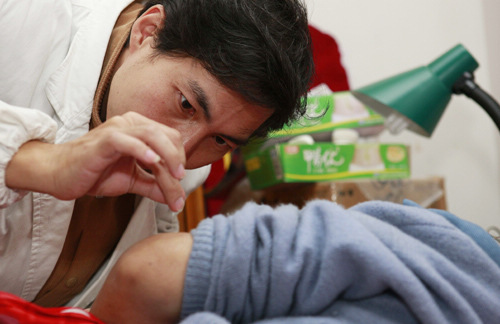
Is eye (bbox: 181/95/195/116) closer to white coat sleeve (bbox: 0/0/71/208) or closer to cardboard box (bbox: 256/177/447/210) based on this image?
white coat sleeve (bbox: 0/0/71/208)

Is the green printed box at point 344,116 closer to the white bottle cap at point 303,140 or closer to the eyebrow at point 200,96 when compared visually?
the white bottle cap at point 303,140

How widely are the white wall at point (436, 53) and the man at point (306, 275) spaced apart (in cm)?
144

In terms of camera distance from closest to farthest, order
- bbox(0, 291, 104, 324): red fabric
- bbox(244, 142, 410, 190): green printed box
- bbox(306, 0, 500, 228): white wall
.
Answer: bbox(0, 291, 104, 324): red fabric, bbox(244, 142, 410, 190): green printed box, bbox(306, 0, 500, 228): white wall

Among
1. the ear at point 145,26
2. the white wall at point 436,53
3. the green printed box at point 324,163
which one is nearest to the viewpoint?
the ear at point 145,26

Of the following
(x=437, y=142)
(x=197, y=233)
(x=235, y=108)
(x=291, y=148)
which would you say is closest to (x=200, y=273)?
(x=197, y=233)

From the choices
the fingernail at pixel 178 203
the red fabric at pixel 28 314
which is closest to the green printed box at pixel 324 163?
the fingernail at pixel 178 203

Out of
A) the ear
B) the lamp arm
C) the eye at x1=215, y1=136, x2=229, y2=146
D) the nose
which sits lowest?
the lamp arm

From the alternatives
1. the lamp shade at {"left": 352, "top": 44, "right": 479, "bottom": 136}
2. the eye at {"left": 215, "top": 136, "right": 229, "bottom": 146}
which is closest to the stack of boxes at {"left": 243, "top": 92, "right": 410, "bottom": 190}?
the lamp shade at {"left": 352, "top": 44, "right": 479, "bottom": 136}

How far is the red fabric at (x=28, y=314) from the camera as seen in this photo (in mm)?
322

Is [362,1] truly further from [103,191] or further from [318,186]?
[103,191]

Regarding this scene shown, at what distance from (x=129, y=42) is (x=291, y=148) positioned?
0.52m

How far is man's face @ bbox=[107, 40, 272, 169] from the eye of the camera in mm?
657

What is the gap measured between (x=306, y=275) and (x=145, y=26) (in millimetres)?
565

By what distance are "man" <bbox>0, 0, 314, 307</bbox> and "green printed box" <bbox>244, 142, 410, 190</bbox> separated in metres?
0.37
